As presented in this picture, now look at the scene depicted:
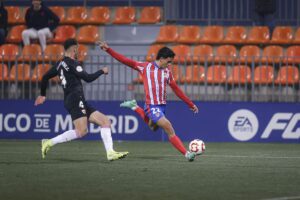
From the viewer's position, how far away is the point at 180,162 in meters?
13.6

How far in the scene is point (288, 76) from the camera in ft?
64.8

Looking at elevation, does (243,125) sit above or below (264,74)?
below

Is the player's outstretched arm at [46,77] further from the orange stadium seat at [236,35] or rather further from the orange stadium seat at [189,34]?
the orange stadium seat at [236,35]

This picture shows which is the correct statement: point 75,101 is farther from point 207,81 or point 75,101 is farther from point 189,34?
point 189,34

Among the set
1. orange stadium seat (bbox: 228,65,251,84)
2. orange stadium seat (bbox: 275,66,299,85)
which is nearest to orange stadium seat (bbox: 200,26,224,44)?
orange stadium seat (bbox: 228,65,251,84)

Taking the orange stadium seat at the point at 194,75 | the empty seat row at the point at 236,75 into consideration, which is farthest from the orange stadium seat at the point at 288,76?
the orange stadium seat at the point at 194,75

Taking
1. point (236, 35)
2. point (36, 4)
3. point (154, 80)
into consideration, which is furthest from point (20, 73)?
point (154, 80)

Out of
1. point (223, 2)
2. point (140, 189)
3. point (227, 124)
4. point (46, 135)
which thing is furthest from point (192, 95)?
point (140, 189)

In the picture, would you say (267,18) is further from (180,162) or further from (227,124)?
(180,162)

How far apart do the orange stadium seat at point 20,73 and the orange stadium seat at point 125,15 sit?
419 centimetres

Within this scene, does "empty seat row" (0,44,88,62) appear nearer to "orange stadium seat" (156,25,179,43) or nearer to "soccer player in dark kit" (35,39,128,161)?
"orange stadium seat" (156,25,179,43)

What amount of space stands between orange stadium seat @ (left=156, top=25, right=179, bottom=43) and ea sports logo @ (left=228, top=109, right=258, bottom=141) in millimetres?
4341

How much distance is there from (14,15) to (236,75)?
8094 mm

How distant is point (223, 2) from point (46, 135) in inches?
295
